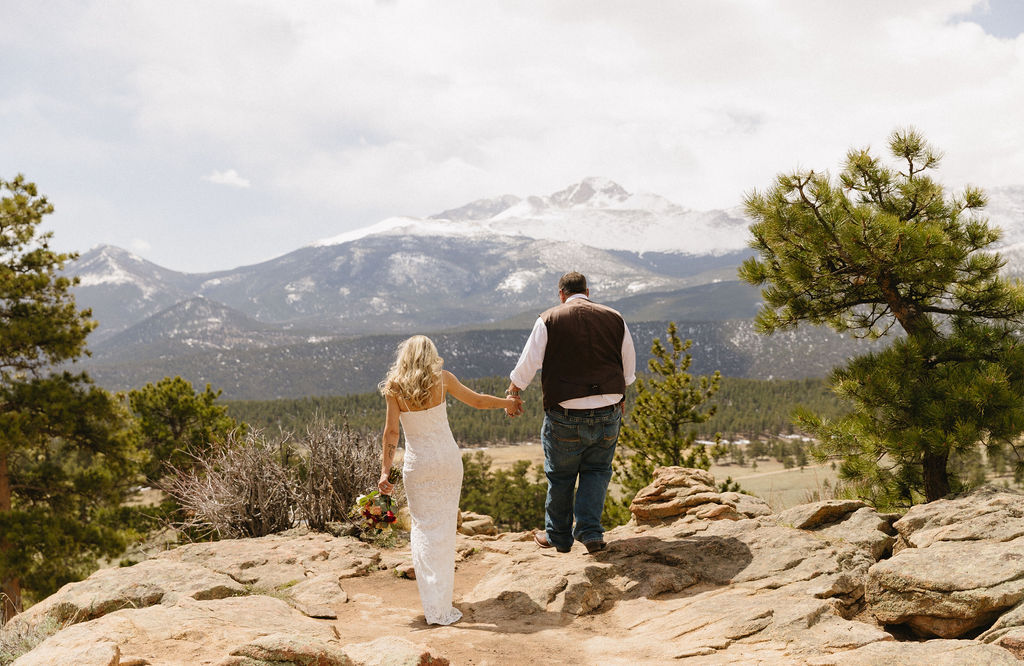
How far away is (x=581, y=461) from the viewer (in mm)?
7059

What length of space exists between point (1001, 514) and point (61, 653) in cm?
725

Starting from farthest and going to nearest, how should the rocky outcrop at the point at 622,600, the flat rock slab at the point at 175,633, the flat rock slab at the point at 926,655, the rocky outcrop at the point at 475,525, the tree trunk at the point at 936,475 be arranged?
1. the rocky outcrop at the point at 475,525
2. the tree trunk at the point at 936,475
3. the rocky outcrop at the point at 622,600
4. the flat rock slab at the point at 926,655
5. the flat rock slab at the point at 175,633

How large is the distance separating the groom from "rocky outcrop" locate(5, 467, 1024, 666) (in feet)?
3.31

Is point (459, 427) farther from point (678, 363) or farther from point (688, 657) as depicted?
point (688, 657)

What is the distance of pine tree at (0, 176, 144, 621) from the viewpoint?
743 inches

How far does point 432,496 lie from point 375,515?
2043 millimetres

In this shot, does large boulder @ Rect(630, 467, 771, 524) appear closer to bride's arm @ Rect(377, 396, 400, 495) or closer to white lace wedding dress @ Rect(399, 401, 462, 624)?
white lace wedding dress @ Rect(399, 401, 462, 624)

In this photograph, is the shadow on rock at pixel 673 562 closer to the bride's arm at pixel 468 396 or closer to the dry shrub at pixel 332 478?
the bride's arm at pixel 468 396

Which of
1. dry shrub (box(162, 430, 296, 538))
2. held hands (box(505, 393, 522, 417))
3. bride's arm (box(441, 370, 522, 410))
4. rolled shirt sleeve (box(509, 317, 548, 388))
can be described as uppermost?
rolled shirt sleeve (box(509, 317, 548, 388))

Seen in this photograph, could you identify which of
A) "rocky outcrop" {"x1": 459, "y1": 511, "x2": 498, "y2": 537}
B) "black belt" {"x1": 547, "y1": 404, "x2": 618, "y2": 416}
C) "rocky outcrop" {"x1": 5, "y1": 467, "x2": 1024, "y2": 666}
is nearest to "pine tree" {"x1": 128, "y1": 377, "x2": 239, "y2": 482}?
"rocky outcrop" {"x1": 459, "y1": 511, "x2": 498, "y2": 537}

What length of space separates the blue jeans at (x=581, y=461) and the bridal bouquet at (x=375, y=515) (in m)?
1.91

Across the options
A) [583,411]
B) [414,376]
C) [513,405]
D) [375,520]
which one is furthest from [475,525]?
[414,376]

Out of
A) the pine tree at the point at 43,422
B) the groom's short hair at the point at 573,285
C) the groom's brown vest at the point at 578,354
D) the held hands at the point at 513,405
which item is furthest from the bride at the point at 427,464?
the pine tree at the point at 43,422

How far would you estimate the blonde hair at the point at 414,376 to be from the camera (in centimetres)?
582
